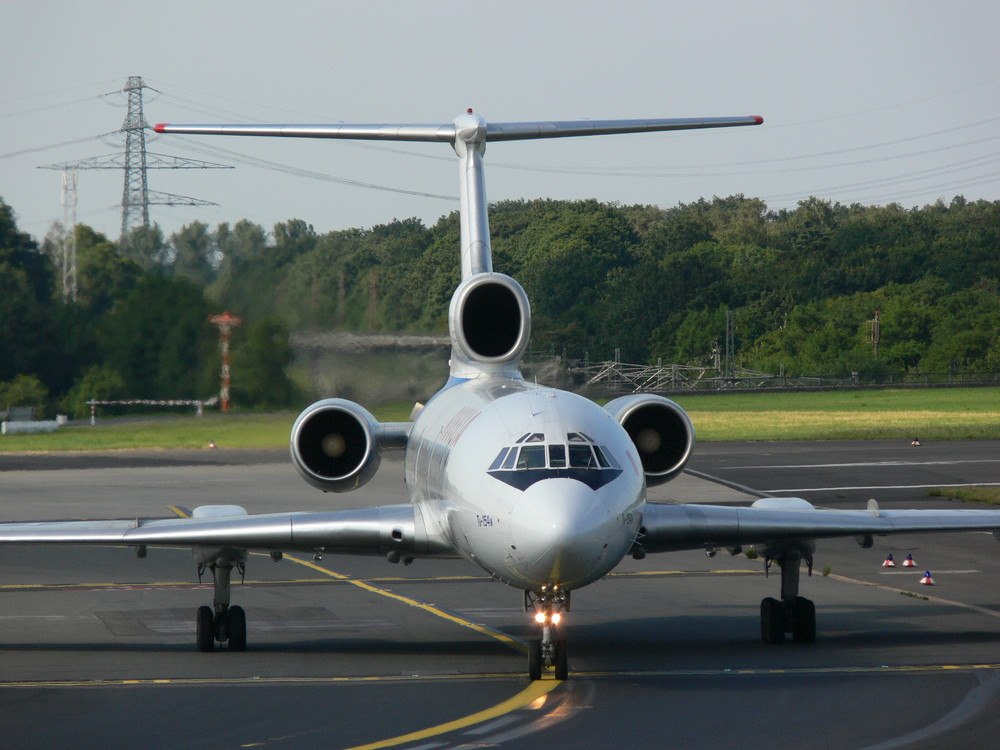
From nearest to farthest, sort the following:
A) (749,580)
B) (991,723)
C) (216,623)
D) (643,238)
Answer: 1. (991,723)
2. (216,623)
3. (749,580)
4. (643,238)

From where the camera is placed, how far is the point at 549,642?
46.1 feet

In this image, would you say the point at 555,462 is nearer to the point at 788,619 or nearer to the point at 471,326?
the point at 788,619

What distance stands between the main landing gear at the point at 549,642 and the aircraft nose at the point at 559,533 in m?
0.38

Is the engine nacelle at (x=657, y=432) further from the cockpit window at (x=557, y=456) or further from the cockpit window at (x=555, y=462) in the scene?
the cockpit window at (x=557, y=456)

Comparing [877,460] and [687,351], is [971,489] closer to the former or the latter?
[877,460]

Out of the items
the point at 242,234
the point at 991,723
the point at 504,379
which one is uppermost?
the point at 242,234

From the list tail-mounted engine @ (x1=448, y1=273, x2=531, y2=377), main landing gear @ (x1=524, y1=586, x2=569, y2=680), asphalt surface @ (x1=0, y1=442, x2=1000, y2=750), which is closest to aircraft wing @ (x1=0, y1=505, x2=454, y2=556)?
asphalt surface @ (x1=0, y1=442, x2=1000, y2=750)

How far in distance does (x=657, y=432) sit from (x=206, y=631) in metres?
5.98

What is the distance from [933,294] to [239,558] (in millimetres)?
83368

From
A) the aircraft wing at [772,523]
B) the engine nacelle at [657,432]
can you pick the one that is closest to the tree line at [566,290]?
the engine nacelle at [657,432]

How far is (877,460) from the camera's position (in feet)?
153

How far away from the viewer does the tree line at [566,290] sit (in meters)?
28.2

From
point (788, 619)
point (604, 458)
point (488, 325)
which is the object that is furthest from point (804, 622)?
point (488, 325)

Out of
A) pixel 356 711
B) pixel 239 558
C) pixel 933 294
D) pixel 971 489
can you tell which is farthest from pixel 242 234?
pixel 933 294
